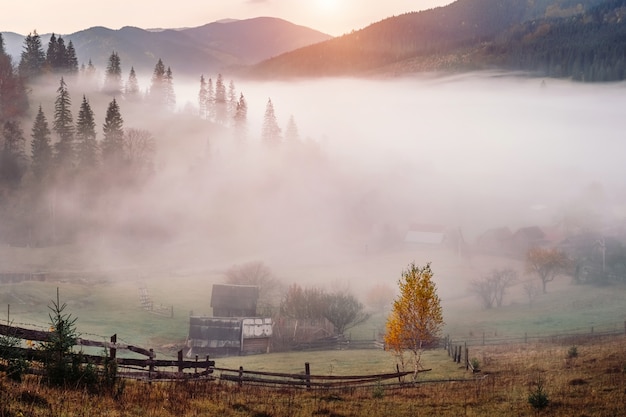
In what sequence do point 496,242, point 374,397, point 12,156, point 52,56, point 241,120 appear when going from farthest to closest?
point 241,120 < point 52,56 < point 496,242 < point 12,156 < point 374,397

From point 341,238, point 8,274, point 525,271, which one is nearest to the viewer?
point 8,274

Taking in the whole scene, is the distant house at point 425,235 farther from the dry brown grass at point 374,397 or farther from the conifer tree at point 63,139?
the dry brown grass at point 374,397

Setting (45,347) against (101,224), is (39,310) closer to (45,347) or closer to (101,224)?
(101,224)

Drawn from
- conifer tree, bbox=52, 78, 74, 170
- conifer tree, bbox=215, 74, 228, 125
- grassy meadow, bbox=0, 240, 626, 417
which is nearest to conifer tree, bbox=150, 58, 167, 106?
conifer tree, bbox=215, 74, 228, 125

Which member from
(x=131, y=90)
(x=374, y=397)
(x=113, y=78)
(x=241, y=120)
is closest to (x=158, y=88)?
(x=131, y=90)

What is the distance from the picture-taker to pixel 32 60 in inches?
6068

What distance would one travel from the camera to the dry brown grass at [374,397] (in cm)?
1566

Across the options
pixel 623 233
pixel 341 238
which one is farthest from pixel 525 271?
pixel 341 238

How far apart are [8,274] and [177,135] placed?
3170 inches

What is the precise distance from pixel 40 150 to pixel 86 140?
9.87m

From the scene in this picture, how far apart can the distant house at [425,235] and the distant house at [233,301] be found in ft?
204

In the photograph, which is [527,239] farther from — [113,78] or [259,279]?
[113,78]

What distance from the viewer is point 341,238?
141500 millimetres

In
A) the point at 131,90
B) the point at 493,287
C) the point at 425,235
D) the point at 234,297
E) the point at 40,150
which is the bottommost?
the point at 234,297
